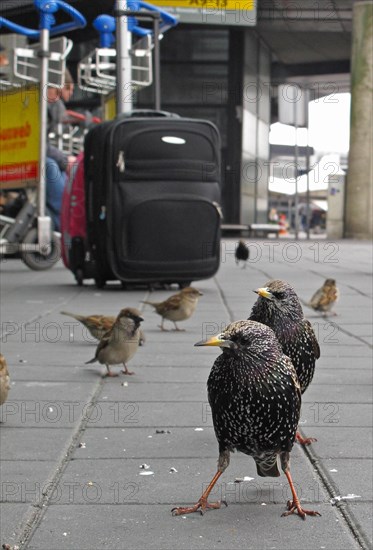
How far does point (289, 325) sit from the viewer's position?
367 cm

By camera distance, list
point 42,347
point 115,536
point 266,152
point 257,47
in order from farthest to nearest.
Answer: point 266,152, point 257,47, point 42,347, point 115,536

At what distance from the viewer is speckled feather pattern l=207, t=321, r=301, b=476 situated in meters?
3.05

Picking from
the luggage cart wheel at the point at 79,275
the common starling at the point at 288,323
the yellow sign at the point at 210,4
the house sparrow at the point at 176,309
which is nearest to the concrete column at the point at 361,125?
the yellow sign at the point at 210,4

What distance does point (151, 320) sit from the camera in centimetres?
812

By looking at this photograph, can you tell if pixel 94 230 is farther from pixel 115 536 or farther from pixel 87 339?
pixel 115 536

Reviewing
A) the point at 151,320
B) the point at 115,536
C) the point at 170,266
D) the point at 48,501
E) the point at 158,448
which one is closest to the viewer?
the point at 115,536

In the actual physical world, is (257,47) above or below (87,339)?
above

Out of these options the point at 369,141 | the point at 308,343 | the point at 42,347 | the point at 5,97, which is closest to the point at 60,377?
the point at 42,347

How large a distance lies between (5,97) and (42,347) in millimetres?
6987

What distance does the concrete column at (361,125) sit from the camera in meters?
28.8

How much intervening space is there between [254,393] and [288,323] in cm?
67

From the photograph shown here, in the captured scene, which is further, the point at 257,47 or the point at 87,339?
the point at 257,47

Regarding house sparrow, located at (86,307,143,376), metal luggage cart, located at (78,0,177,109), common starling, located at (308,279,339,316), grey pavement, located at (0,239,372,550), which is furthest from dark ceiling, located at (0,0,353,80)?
house sparrow, located at (86,307,143,376)

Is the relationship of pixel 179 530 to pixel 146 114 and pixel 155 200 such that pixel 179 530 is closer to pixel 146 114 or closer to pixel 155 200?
pixel 155 200
